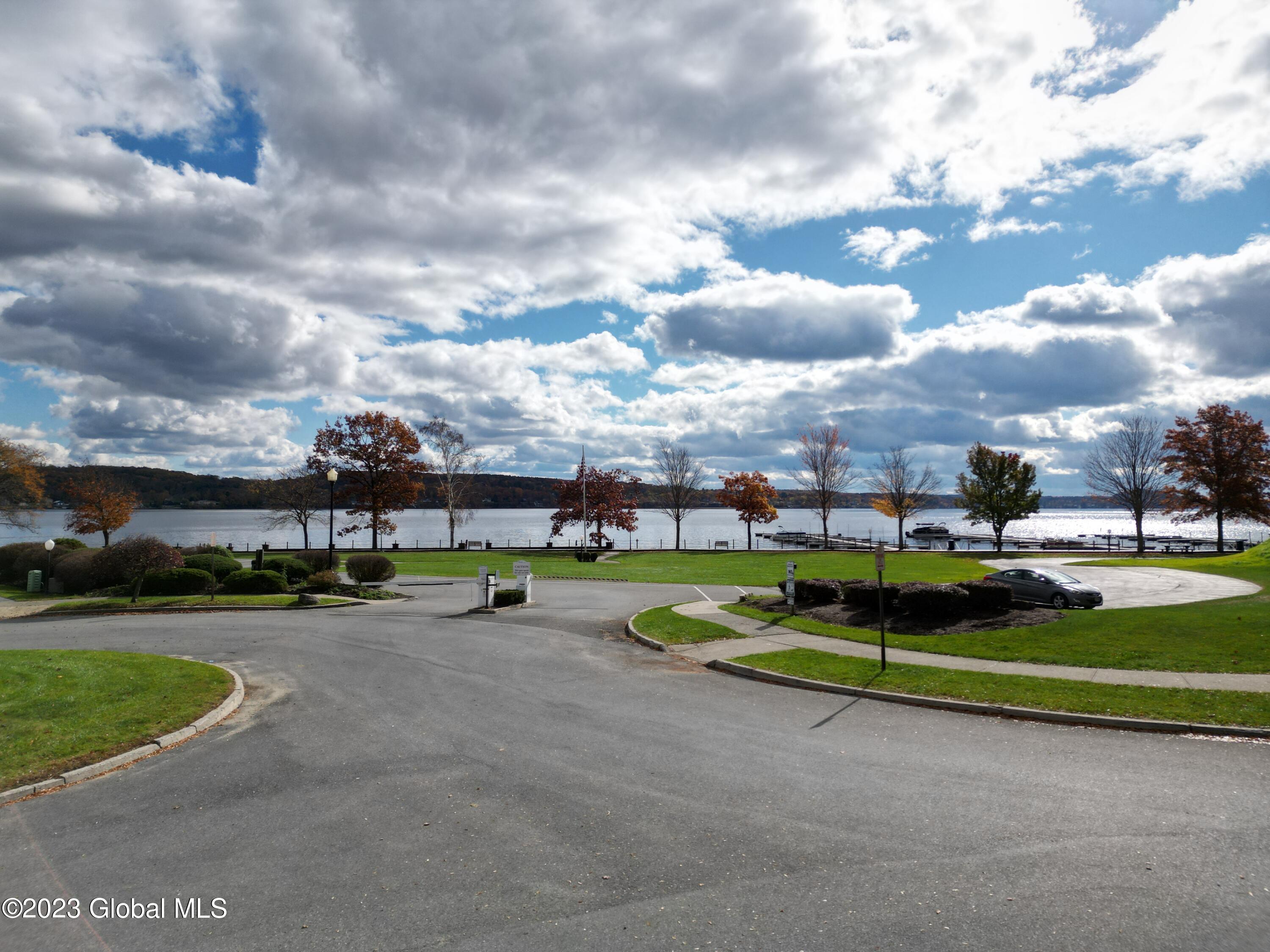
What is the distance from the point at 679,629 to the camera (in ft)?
60.2

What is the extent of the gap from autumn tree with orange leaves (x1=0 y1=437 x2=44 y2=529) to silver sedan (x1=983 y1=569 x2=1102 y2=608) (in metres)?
61.2

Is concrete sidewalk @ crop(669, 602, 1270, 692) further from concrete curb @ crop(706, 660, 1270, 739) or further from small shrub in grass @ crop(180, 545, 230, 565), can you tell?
small shrub in grass @ crop(180, 545, 230, 565)

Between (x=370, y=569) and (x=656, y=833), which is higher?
(x=370, y=569)

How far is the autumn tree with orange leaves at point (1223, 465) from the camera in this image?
50469 millimetres

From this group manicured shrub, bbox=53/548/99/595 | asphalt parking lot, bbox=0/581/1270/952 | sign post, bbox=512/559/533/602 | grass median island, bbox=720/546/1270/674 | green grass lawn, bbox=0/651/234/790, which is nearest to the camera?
asphalt parking lot, bbox=0/581/1270/952

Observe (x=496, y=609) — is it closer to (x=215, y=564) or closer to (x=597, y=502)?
(x=215, y=564)

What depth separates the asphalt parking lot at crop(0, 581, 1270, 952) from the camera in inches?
189

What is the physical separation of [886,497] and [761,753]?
64938mm

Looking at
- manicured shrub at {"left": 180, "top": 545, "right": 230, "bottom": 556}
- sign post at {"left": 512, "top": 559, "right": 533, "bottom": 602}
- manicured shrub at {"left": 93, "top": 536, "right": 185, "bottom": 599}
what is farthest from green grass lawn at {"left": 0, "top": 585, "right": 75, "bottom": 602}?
sign post at {"left": 512, "top": 559, "right": 533, "bottom": 602}

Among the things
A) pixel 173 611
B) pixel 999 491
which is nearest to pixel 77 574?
pixel 173 611

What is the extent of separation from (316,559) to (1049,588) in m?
32.7

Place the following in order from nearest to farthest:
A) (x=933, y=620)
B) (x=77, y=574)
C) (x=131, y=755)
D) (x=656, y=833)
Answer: (x=656, y=833), (x=131, y=755), (x=933, y=620), (x=77, y=574)

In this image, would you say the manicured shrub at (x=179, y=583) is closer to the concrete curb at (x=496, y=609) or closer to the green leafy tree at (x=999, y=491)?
the concrete curb at (x=496, y=609)

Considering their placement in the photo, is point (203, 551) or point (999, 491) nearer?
point (203, 551)
